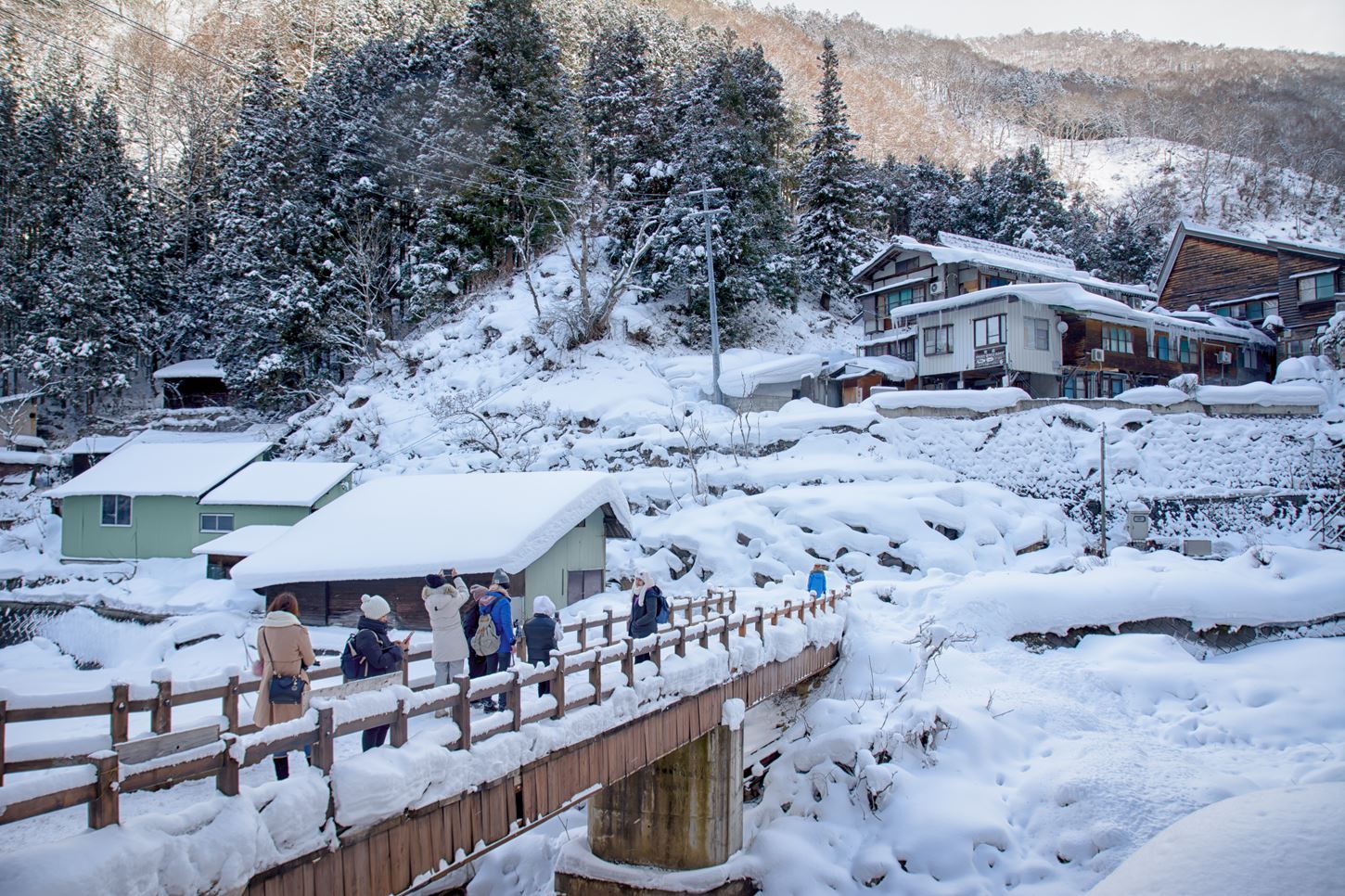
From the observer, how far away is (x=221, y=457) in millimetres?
26797

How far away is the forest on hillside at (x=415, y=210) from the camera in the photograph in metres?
38.1

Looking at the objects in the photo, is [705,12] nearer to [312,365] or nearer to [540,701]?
[312,365]

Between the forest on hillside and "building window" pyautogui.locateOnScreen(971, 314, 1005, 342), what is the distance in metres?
9.97

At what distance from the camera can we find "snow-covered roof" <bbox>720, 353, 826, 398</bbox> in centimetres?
3130

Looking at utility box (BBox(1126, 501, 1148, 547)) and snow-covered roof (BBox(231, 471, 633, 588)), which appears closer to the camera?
snow-covered roof (BBox(231, 471, 633, 588))

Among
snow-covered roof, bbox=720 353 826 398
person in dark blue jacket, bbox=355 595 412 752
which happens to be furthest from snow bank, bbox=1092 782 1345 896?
snow-covered roof, bbox=720 353 826 398

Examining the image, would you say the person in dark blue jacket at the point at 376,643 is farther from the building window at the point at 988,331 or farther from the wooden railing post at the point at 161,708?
the building window at the point at 988,331

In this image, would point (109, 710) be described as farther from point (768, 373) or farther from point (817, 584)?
point (768, 373)

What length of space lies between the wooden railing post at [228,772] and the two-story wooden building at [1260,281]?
43812 mm

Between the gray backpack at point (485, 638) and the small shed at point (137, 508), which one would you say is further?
the small shed at point (137, 508)

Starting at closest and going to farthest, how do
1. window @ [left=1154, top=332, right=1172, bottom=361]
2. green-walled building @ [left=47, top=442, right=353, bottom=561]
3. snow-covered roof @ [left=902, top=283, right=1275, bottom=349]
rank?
green-walled building @ [left=47, top=442, right=353, bottom=561] → snow-covered roof @ [left=902, top=283, right=1275, bottom=349] → window @ [left=1154, top=332, right=1172, bottom=361]

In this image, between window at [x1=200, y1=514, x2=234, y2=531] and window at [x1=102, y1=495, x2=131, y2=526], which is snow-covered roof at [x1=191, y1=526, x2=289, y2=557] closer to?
window at [x1=200, y1=514, x2=234, y2=531]

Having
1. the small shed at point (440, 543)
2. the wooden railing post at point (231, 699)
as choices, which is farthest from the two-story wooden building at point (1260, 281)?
the wooden railing post at point (231, 699)

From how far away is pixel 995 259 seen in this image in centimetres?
3659
